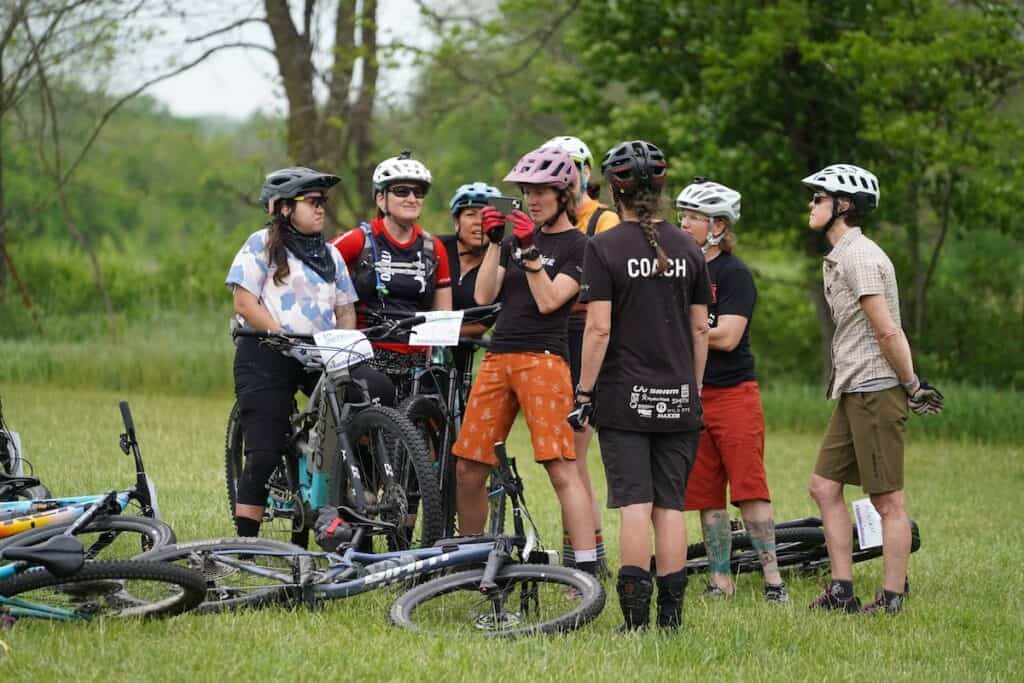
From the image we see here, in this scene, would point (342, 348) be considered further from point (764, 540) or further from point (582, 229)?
point (764, 540)

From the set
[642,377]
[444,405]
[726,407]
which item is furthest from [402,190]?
[642,377]

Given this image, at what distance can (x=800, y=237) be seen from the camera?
20688mm

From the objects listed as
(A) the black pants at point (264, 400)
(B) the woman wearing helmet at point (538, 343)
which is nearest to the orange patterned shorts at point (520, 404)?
(B) the woman wearing helmet at point (538, 343)

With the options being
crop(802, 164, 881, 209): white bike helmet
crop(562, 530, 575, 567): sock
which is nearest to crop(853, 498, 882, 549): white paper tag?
crop(562, 530, 575, 567): sock

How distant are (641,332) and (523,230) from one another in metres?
0.68

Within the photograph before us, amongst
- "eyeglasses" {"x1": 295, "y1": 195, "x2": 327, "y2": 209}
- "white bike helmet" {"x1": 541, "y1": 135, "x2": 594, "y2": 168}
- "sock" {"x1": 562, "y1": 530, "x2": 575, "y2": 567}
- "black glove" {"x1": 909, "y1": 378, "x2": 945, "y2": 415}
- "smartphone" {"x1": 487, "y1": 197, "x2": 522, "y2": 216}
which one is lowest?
"sock" {"x1": 562, "y1": 530, "x2": 575, "y2": 567}

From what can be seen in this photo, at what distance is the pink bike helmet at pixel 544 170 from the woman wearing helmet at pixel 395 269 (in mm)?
1140

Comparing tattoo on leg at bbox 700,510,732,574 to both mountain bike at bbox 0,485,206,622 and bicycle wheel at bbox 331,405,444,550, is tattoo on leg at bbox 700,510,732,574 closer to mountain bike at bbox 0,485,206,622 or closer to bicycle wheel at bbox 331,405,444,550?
bicycle wheel at bbox 331,405,444,550

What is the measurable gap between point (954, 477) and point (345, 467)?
8.14 m

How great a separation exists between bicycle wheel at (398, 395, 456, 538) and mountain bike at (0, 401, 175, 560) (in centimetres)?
132

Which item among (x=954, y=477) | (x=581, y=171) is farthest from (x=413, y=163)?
(x=954, y=477)

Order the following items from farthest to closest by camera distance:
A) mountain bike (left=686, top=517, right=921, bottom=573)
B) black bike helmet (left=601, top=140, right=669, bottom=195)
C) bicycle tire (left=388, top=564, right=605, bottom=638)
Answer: mountain bike (left=686, top=517, right=921, bottom=573) → black bike helmet (left=601, top=140, right=669, bottom=195) → bicycle tire (left=388, top=564, right=605, bottom=638)

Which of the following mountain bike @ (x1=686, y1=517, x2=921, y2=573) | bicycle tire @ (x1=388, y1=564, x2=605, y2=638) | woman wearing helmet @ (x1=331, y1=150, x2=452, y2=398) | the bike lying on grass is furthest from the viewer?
mountain bike @ (x1=686, y1=517, x2=921, y2=573)

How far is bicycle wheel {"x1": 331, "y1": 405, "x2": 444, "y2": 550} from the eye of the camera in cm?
648
